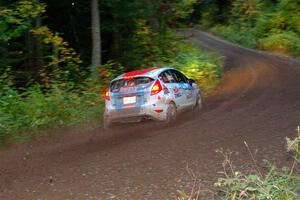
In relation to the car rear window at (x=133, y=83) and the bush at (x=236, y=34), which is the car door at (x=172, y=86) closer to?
the car rear window at (x=133, y=83)

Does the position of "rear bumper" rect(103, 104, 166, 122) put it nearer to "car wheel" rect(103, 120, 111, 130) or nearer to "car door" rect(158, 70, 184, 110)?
"car wheel" rect(103, 120, 111, 130)

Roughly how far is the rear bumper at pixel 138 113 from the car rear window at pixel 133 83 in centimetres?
60

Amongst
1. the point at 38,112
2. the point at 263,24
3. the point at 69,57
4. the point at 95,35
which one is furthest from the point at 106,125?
the point at 263,24

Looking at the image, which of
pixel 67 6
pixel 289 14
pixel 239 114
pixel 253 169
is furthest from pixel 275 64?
pixel 253 169

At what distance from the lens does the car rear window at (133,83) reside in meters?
13.2

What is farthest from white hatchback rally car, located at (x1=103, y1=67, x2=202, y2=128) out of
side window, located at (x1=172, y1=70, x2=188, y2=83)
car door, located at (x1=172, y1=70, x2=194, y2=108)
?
side window, located at (x1=172, y1=70, x2=188, y2=83)

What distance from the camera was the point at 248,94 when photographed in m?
18.5

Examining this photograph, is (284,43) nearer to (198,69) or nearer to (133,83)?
(198,69)

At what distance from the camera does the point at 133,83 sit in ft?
43.8

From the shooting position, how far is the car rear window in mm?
13250

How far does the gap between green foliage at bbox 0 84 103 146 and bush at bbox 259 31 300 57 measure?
20977mm

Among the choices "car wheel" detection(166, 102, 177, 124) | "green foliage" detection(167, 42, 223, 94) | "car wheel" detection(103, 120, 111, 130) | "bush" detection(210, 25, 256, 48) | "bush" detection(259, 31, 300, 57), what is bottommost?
"bush" detection(210, 25, 256, 48)

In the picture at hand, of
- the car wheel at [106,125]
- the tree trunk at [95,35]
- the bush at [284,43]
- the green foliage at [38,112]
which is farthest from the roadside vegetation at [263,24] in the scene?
the car wheel at [106,125]

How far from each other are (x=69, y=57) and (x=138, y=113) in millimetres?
6312
